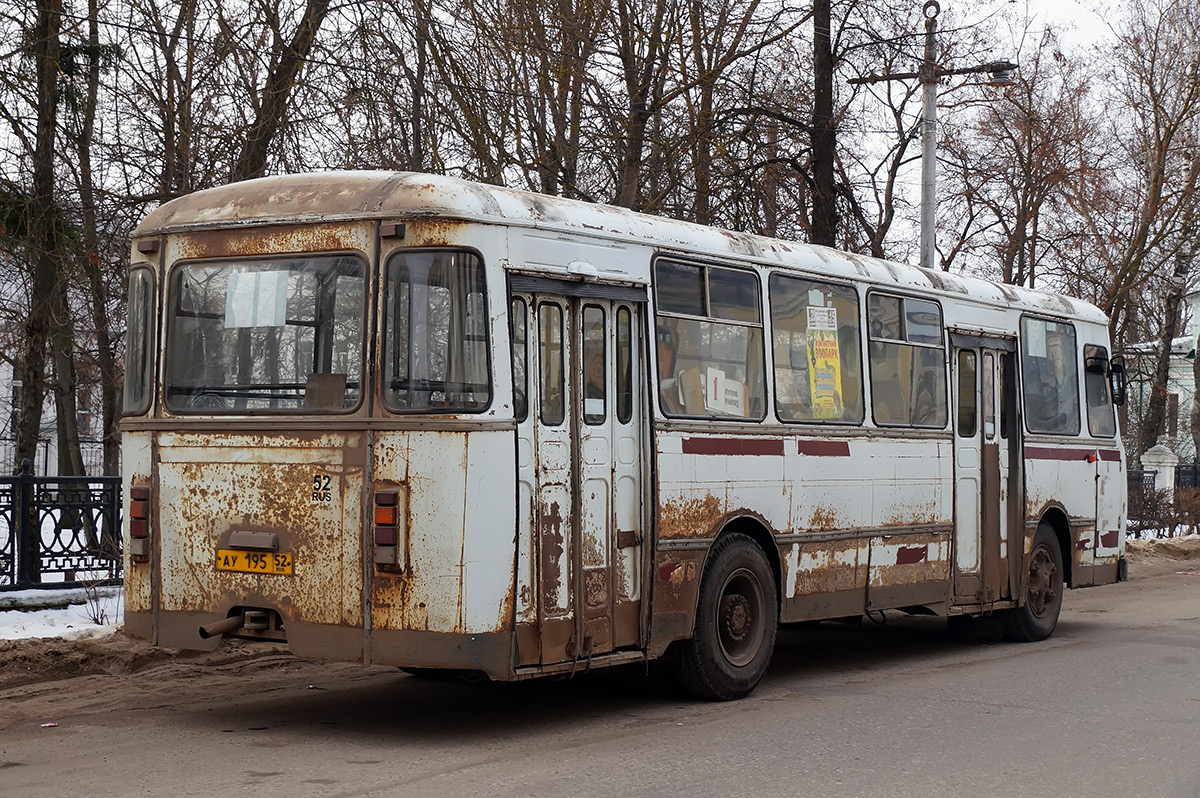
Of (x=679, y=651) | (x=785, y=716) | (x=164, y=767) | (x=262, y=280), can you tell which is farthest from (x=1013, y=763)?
(x=262, y=280)

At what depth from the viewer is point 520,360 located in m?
8.09

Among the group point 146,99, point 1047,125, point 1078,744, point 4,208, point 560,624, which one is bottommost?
point 1078,744

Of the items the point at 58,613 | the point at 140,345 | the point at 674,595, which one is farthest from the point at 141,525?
the point at 58,613

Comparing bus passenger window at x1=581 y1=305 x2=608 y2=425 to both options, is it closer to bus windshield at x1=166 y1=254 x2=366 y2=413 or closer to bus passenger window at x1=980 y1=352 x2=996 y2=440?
bus windshield at x1=166 y1=254 x2=366 y2=413

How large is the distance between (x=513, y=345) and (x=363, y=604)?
1.58 meters

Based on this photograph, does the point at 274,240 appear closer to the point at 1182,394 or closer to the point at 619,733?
the point at 619,733

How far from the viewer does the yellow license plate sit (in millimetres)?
8000

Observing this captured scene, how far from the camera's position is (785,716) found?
895 centimetres

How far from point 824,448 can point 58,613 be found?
655 centimetres

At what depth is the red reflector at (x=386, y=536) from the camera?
7.71 m

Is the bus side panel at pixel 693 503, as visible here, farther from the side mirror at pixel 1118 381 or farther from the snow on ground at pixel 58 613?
the side mirror at pixel 1118 381

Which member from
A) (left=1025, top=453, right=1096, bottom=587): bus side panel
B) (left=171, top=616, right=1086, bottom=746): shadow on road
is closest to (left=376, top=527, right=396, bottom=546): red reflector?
(left=171, top=616, right=1086, bottom=746): shadow on road

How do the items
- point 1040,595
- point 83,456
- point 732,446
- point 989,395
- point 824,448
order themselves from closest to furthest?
point 732,446
point 824,448
point 989,395
point 1040,595
point 83,456

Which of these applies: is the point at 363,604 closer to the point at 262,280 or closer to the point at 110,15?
the point at 262,280
